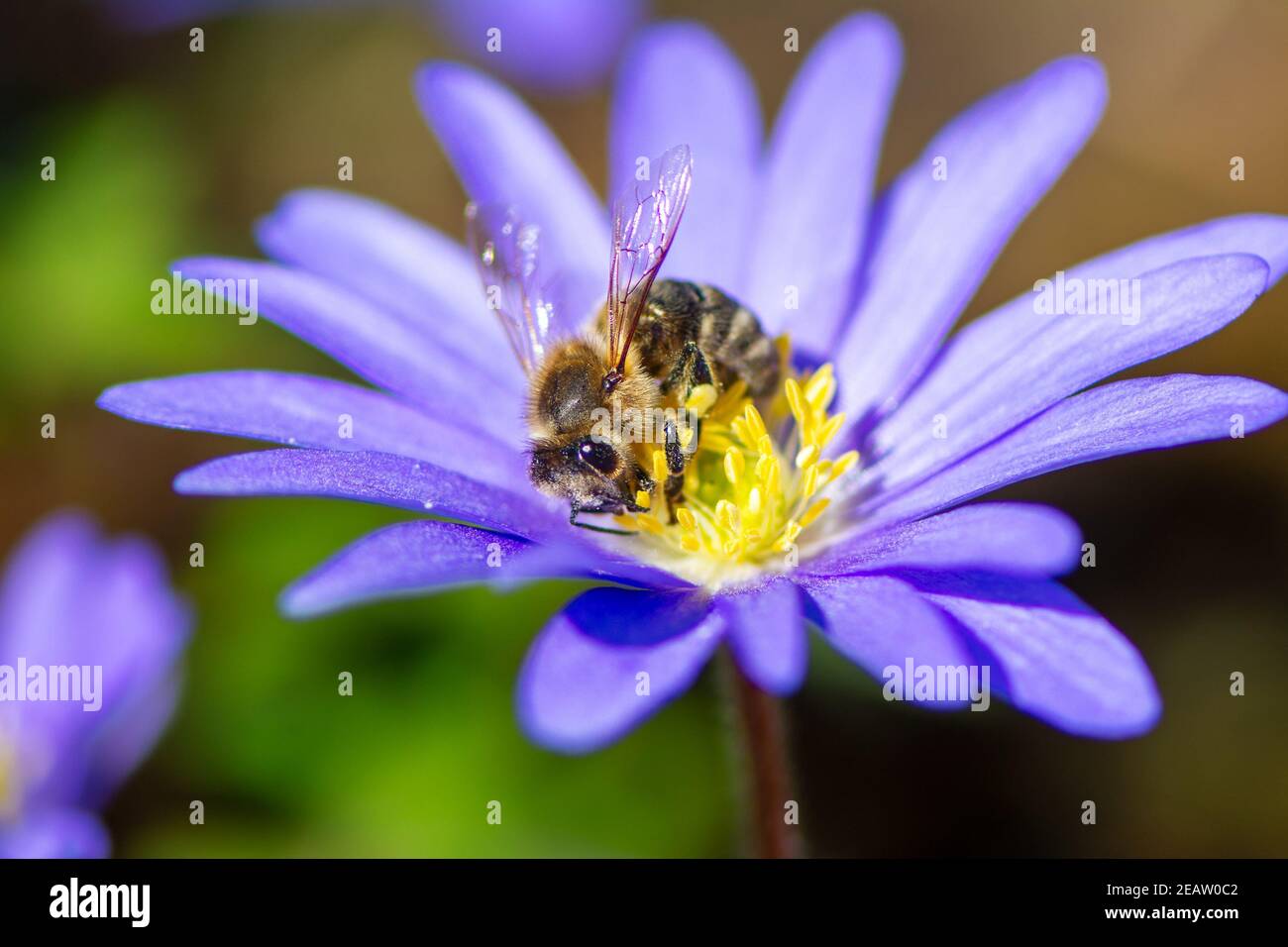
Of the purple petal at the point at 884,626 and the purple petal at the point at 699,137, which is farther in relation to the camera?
the purple petal at the point at 699,137

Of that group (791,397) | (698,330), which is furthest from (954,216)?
(698,330)

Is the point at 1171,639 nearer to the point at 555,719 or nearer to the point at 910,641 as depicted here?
the point at 910,641

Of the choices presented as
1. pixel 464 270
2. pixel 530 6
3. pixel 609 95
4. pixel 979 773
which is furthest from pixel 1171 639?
pixel 530 6

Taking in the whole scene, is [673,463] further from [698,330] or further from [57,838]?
[57,838]

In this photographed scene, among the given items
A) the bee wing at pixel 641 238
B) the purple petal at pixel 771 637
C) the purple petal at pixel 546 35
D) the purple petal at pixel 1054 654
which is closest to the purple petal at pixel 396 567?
the purple petal at pixel 771 637

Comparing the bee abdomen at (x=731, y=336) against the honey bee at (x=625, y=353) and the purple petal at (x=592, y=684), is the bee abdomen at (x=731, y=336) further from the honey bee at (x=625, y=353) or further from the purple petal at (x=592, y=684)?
the purple petal at (x=592, y=684)
